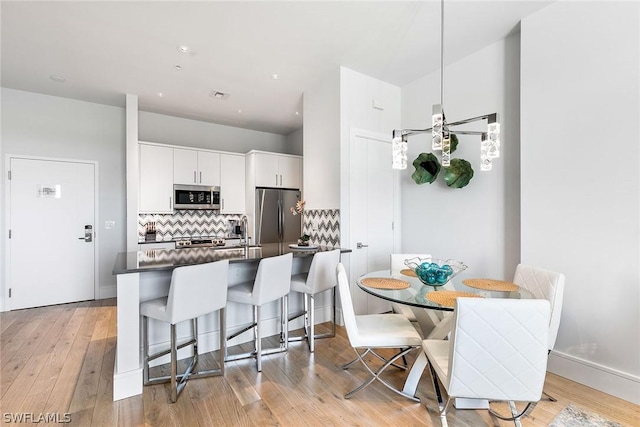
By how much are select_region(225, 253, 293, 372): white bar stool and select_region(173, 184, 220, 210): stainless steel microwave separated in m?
2.64

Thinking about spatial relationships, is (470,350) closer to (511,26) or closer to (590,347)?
(590,347)

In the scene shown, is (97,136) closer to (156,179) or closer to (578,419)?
(156,179)

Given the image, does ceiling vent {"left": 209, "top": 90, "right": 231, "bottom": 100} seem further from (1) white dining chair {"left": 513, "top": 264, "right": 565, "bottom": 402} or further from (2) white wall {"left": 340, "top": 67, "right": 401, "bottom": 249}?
(1) white dining chair {"left": 513, "top": 264, "right": 565, "bottom": 402}

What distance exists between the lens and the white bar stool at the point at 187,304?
2.02m

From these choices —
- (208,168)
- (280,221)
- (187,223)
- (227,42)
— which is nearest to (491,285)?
(227,42)

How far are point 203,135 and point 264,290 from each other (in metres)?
3.92

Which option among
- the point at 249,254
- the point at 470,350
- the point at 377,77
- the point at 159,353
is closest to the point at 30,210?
the point at 159,353

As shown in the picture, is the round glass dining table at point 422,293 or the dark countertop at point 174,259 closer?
the round glass dining table at point 422,293

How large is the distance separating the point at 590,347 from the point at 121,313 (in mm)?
3388

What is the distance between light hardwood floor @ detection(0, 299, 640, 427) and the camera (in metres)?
1.88

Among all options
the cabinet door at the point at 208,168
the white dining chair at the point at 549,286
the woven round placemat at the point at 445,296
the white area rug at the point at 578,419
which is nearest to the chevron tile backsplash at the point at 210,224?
the cabinet door at the point at 208,168

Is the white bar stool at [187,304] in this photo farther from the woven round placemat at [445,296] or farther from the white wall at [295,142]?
the white wall at [295,142]

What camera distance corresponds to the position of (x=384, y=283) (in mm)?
2219

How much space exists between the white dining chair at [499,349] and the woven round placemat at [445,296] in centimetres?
24
